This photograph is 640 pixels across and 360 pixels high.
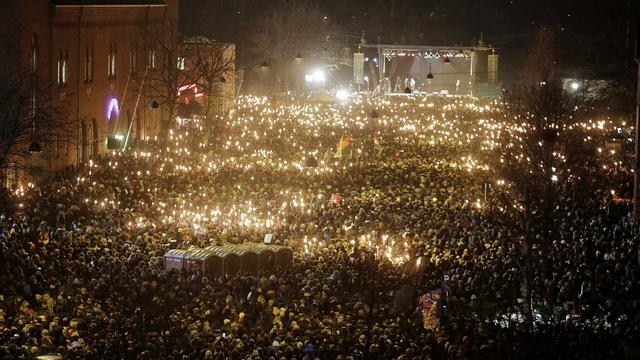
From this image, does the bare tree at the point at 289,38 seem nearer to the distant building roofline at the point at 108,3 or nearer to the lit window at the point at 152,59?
the lit window at the point at 152,59

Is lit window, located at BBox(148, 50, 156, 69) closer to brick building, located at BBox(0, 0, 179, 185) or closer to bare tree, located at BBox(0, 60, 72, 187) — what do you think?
brick building, located at BBox(0, 0, 179, 185)

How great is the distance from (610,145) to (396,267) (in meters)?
19.7

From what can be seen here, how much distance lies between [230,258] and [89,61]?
21362 millimetres

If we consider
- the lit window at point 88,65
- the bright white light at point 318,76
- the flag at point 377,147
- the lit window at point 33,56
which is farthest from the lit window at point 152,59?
the bright white light at point 318,76

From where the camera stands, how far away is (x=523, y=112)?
1369 inches

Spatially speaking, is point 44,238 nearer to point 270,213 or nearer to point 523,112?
point 270,213

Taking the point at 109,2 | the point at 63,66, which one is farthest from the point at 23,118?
the point at 109,2

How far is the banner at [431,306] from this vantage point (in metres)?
19.2

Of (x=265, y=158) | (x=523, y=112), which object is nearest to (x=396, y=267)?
(x=523, y=112)

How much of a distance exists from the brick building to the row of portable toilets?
32.3 ft

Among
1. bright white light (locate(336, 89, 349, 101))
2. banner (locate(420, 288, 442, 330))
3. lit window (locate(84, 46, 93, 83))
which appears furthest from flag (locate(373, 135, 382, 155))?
banner (locate(420, 288, 442, 330))

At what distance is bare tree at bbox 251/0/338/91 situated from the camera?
81.4m

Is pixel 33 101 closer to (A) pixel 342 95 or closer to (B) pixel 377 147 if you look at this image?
(B) pixel 377 147

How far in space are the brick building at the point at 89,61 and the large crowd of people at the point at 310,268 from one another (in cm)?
365
